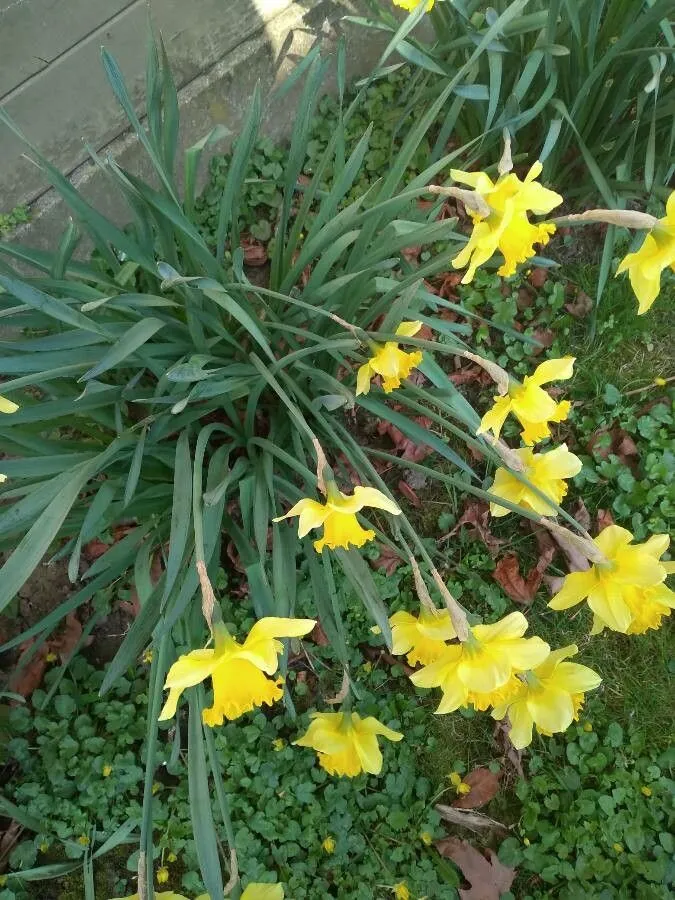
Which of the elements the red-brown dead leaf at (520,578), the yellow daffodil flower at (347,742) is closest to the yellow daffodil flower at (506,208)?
the yellow daffodil flower at (347,742)

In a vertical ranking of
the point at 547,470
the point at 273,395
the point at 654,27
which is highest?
the point at 654,27

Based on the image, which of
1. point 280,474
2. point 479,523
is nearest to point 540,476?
point 280,474

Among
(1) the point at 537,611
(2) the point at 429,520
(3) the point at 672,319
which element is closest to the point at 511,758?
(1) the point at 537,611

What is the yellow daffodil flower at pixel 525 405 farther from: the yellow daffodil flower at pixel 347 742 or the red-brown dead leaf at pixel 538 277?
the red-brown dead leaf at pixel 538 277

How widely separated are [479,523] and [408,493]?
0.24 m

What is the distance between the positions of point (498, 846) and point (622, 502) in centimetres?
107

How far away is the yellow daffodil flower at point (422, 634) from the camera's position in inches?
49.2

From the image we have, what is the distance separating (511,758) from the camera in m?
2.05

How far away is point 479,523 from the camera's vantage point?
2205mm

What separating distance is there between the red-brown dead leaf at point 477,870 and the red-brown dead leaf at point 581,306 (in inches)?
65.6

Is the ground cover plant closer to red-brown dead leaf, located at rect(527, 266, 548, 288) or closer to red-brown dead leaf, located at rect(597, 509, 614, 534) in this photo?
red-brown dead leaf, located at rect(597, 509, 614, 534)

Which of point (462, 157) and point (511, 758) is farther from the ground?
point (462, 157)

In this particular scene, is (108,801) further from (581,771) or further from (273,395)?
(581,771)

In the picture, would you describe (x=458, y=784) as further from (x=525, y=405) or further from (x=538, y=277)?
(x=538, y=277)
